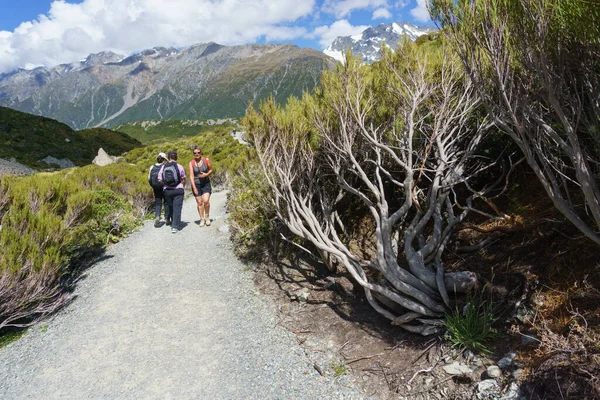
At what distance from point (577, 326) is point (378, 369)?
205cm

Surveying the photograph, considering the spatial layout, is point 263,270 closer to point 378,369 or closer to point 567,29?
point 378,369

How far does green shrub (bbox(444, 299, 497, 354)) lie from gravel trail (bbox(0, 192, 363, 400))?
131 cm

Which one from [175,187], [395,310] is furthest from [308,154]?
[175,187]

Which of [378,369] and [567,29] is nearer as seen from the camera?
[567,29]

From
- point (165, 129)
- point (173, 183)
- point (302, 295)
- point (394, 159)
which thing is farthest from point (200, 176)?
point (165, 129)

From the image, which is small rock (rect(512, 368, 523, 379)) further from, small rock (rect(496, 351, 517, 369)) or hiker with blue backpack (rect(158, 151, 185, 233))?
hiker with blue backpack (rect(158, 151, 185, 233))

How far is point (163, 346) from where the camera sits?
4.66 meters

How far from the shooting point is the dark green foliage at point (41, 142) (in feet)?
116

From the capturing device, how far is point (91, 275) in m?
6.87

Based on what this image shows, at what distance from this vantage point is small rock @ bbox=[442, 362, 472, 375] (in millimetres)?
3443

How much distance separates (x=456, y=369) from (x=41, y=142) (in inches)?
1970

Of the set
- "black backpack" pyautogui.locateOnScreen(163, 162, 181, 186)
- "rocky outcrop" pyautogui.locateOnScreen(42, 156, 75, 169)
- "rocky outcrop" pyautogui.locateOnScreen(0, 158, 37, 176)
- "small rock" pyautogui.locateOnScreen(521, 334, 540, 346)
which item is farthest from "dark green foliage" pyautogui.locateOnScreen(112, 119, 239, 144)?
"small rock" pyautogui.locateOnScreen(521, 334, 540, 346)

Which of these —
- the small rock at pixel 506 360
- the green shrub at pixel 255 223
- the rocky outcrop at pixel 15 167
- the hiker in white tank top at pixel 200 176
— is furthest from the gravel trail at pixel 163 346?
the rocky outcrop at pixel 15 167

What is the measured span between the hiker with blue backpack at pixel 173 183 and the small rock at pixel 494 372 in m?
8.01
